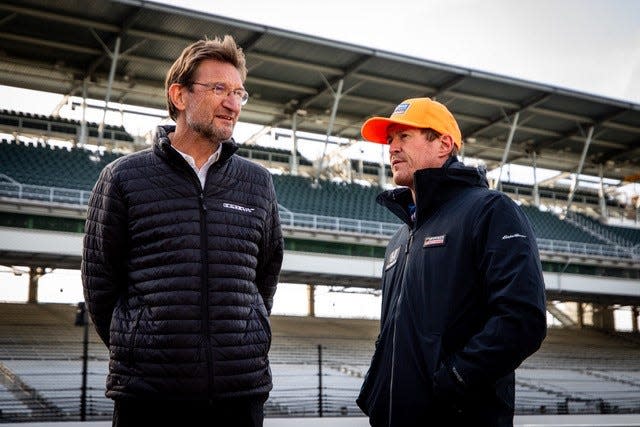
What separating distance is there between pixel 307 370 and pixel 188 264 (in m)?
16.8

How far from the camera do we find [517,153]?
31.9m

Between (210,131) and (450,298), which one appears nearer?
(210,131)

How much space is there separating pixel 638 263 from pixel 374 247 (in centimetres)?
1107

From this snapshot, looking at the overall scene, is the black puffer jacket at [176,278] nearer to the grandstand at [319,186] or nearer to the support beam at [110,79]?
the grandstand at [319,186]

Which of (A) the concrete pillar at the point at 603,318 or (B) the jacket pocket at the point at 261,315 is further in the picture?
(A) the concrete pillar at the point at 603,318

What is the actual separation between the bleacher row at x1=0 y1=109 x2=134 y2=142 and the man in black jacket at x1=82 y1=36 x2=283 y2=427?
22944 millimetres

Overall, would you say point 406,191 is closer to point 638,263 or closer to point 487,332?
point 487,332

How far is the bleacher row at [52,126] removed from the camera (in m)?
23.9

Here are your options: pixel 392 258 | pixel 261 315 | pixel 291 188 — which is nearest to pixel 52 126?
pixel 291 188

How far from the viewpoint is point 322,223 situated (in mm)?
22969

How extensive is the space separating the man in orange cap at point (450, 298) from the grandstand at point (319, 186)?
11.2m

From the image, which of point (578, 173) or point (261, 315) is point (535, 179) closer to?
point (578, 173)

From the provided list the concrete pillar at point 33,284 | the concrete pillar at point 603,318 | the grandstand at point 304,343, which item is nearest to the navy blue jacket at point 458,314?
the grandstand at point 304,343

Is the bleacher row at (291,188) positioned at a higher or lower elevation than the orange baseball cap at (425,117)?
higher
